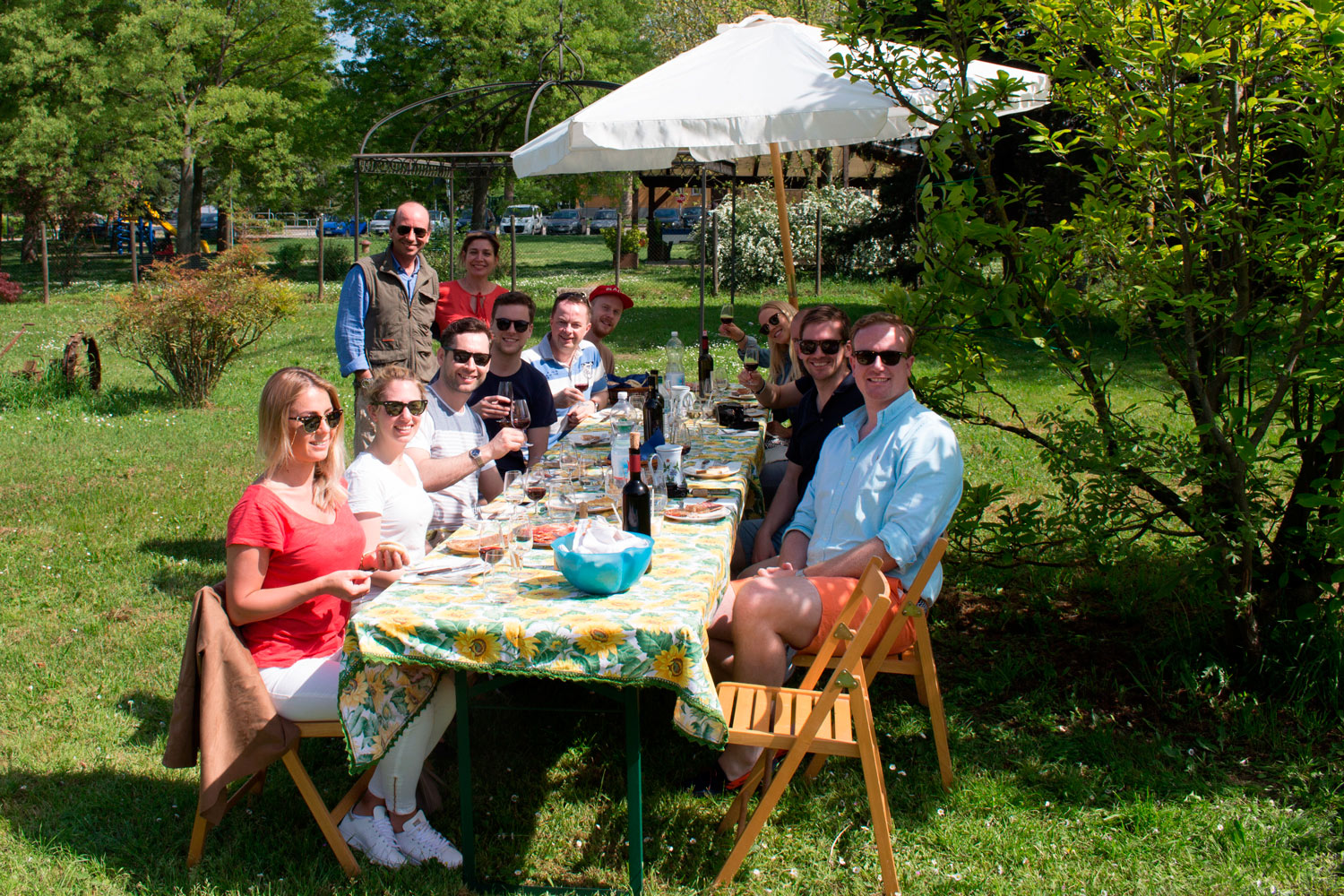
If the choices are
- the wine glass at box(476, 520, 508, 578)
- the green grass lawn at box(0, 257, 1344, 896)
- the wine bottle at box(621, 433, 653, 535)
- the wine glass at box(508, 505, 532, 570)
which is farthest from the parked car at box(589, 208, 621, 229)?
the wine glass at box(476, 520, 508, 578)

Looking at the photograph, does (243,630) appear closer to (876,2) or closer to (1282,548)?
(876,2)

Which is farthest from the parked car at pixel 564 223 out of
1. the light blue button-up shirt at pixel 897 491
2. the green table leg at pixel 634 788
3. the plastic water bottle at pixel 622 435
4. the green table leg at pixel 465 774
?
the green table leg at pixel 634 788

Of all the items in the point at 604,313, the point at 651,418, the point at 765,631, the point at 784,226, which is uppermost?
the point at 784,226

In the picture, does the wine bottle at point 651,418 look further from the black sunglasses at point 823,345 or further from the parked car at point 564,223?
the parked car at point 564,223

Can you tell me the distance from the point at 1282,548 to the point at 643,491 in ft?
8.66

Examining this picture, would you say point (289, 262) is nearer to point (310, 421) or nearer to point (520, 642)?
point (310, 421)

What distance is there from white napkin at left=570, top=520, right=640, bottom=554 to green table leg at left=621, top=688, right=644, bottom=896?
40 cm

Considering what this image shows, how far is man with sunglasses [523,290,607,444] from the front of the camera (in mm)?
6203

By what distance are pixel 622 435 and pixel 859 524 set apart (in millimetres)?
1089

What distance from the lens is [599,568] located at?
2.92m

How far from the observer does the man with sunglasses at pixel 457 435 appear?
14.7 ft

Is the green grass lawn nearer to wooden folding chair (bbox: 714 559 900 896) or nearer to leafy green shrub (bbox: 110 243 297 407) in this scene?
wooden folding chair (bbox: 714 559 900 896)

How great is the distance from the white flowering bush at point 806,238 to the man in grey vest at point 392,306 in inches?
558

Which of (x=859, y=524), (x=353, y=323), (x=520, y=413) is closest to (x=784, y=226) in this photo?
(x=520, y=413)
